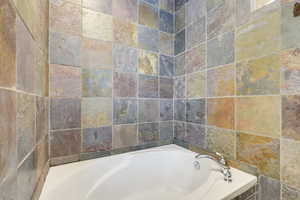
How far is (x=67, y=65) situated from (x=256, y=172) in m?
1.63

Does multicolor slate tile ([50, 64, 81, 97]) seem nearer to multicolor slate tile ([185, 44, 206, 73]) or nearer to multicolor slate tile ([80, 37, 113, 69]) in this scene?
multicolor slate tile ([80, 37, 113, 69])

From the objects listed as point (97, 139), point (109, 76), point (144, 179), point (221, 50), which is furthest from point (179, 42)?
point (144, 179)

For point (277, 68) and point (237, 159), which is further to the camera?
point (237, 159)

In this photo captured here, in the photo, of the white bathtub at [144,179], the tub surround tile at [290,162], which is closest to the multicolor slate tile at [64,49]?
the white bathtub at [144,179]

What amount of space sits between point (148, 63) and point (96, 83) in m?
0.60

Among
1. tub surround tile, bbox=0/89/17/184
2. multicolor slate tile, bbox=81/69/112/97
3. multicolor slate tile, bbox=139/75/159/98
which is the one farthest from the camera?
multicolor slate tile, bbox=139/75/159/98

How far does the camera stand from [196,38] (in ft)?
4.65

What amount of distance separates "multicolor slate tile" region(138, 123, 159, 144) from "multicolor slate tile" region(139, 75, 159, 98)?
33cm

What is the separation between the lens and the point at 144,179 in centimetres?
133

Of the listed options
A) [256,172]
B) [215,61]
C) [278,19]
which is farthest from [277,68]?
[256,172]

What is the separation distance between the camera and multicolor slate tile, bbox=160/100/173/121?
1617 mm

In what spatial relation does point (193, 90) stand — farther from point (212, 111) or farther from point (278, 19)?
point (278, 19)

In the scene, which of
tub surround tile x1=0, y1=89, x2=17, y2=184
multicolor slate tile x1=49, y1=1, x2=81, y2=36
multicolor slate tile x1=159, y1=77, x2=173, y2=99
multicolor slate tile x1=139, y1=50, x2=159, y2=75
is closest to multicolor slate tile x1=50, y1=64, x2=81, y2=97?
multicolor slate tile x1=49, y1=1, x2=81, y2=36

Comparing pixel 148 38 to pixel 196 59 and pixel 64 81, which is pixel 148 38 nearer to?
pixel 196 59
